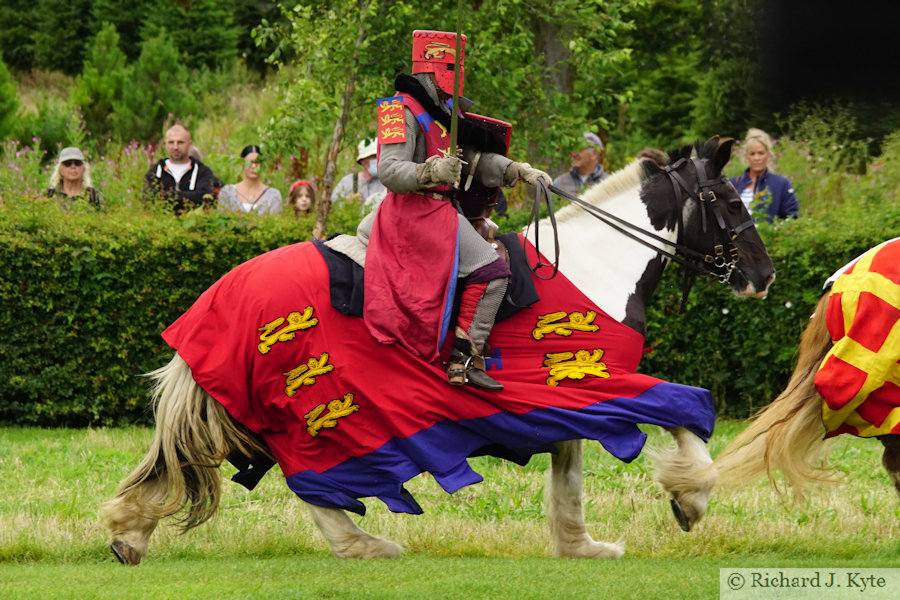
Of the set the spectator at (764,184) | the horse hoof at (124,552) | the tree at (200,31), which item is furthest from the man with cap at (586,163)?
the tree at (200,31)

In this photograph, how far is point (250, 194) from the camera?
1164 centimetres

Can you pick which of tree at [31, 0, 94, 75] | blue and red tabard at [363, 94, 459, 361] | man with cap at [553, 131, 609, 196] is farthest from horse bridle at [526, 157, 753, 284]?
tree at [31, 0, 94, 75]

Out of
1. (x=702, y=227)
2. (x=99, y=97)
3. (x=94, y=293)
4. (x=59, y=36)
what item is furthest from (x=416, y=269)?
(x=59, y=36)

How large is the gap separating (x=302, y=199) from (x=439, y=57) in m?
6.17

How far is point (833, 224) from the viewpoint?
32.3 ft

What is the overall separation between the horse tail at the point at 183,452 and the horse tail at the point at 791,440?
8.15 feet

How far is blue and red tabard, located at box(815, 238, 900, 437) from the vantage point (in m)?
5.51

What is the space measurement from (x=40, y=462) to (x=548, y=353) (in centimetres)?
454

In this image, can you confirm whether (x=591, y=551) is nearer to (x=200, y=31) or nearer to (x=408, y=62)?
(x=408, y=62)

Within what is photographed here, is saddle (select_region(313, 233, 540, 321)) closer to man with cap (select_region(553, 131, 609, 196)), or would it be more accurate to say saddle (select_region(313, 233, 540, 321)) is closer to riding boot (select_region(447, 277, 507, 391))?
riding boot (select_region(447, 277, 507, 391))

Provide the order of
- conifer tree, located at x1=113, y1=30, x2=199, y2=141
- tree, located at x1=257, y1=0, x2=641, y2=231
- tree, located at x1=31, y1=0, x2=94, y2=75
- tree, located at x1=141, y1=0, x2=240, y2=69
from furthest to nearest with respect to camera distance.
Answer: tree, located at x1=31, y1=0, x2=94, y2=75
tree, located at x1=141, y1=0, x2=240, y2=69
conifer tree, located at x1=113, y1=30, x2=199, y2=141
tree, located at x1=257, y1=0, x2=641, y2=231

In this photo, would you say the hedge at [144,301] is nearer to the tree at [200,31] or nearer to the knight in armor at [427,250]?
the knight in armor at [427,250]

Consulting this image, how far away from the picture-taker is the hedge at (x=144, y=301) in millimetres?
9672

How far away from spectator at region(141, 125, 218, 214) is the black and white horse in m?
5.78
